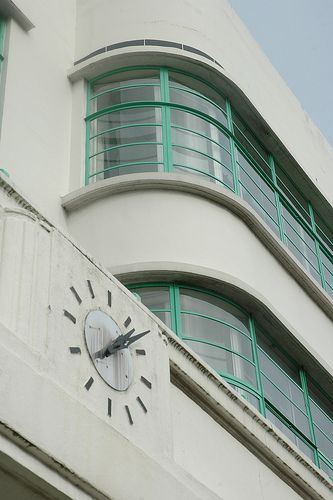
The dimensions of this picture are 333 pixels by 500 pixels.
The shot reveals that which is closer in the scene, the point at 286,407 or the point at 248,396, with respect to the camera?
the point at 248,396

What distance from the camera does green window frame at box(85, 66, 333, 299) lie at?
13.6 meters

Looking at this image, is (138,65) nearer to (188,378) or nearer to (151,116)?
(151,116)

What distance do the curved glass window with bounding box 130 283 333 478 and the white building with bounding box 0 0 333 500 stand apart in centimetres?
3

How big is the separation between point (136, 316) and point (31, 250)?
56.6 inches

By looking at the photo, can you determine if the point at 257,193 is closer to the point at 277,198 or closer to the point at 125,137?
the point at 277,198

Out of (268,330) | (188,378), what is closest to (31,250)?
(188,378)

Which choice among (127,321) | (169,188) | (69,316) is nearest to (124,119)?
(169,188)

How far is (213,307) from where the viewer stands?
1252 centimetres

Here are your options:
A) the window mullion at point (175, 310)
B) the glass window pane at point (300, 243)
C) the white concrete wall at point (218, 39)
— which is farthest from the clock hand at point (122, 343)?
the glass window pane at point (300, 243)

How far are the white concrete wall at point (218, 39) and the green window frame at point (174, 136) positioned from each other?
435 millimetres

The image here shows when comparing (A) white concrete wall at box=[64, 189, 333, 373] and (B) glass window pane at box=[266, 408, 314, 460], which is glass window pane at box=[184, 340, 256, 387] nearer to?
(B) glass window pane at box=[266, 408, 314, 460]

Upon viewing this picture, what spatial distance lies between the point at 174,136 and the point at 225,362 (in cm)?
323

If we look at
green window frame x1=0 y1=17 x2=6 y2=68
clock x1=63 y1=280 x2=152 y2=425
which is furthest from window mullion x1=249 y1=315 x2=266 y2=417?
green window frame x1=0 y1=17 x2=6 y2=68

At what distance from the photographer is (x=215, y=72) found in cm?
1470
